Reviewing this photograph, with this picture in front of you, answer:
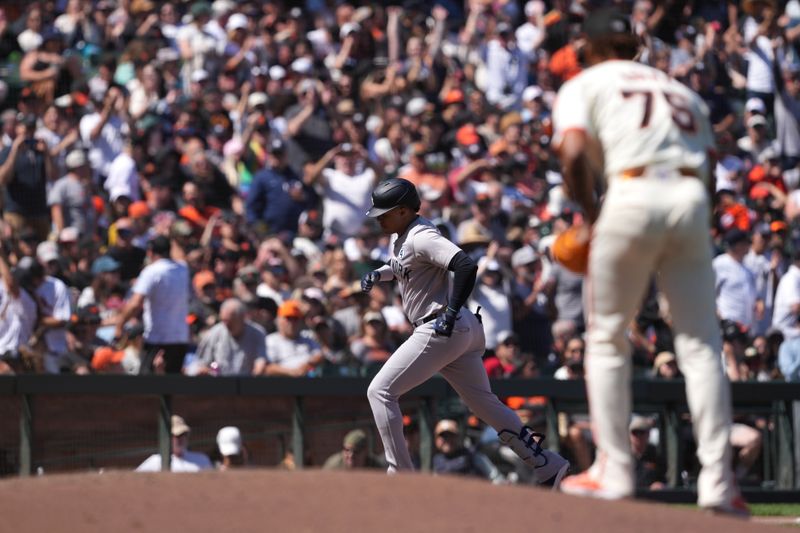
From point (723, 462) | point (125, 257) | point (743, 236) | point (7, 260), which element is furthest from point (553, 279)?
point (723, 462)

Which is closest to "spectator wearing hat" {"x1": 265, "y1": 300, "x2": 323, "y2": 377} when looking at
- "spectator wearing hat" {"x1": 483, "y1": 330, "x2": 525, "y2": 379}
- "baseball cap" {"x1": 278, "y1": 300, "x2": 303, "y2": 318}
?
"baseball cap" {"x1": 278, "y1": 300, "x2": 303, "y2": 318}

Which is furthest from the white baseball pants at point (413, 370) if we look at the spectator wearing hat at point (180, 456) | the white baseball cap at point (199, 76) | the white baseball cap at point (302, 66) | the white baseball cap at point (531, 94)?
the white baseball cap at point (531, 94)

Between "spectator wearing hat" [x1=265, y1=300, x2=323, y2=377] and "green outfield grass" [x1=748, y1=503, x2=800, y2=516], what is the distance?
4.00m

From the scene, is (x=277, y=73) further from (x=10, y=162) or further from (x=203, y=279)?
(x=203, y=279)

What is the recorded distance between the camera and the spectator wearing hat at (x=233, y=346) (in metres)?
12.6

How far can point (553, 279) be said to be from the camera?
47.8 ft

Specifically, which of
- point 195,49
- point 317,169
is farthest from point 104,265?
point 195,49

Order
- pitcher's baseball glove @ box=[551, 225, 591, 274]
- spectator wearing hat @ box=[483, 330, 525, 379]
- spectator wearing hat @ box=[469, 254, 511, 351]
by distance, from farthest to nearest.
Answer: spectator wearing hat @ box=[469, 254, 511, 351], spectator wearing hat @ box=[483, 330, 525, 379], pitcher's baseball glove @ box=[551, 225, 591, 274]

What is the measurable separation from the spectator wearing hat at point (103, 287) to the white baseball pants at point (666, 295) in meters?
8.24

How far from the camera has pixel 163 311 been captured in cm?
1275

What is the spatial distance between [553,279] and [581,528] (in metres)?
9.36

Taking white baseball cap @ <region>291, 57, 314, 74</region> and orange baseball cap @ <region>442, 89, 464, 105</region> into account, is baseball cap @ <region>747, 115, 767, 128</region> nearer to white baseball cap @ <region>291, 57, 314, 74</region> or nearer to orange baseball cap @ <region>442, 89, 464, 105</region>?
orange baseball cap @ <region>442, 89, 464, 105</region>

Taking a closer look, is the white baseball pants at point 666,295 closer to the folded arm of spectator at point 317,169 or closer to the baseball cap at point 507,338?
the baseball cap at point 507,338

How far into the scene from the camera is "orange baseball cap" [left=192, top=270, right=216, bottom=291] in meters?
13.8
